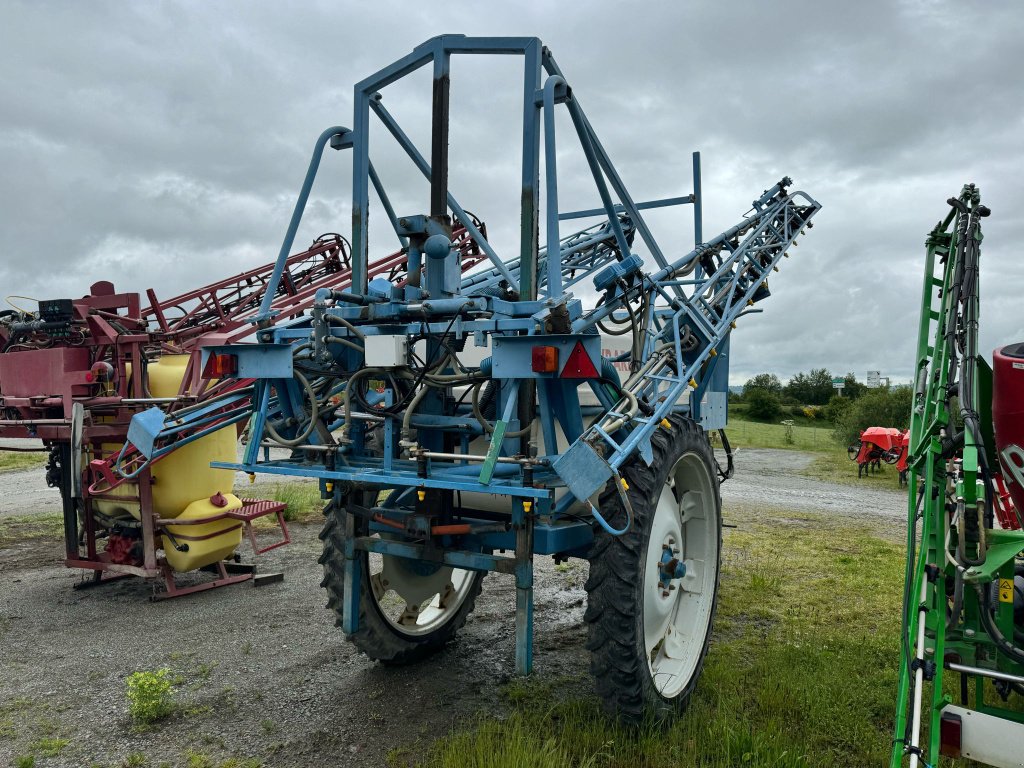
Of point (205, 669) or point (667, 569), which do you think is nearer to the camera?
point (667, 569)

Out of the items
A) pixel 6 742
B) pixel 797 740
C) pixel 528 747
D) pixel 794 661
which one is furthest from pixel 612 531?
pixel 6 742

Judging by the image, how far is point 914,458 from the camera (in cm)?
368

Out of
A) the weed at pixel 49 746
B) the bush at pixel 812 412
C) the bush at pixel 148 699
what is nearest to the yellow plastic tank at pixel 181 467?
the bush at pixel 148 699

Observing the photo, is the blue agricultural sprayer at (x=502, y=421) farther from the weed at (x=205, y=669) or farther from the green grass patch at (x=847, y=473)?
the green grass patch at (x=847, y=473)

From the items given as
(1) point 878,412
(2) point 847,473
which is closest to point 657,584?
(2) point 847,473

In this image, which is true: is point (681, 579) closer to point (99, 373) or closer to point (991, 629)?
point (991, 629)

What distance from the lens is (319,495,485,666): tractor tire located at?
4715 millimetres

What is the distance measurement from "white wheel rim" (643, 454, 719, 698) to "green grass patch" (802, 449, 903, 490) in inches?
498

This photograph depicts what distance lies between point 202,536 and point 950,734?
19.5 feet

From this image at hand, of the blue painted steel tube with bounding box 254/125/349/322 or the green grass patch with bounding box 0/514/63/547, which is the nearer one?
the blue painted steel tube with bounding box 254/125/349/322

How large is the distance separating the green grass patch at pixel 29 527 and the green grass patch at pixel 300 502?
278cm

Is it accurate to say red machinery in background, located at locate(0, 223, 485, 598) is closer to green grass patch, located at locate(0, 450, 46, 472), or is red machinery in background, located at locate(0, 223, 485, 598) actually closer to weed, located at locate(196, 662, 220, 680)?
weed, located at locate(196, 662, 220, 680)

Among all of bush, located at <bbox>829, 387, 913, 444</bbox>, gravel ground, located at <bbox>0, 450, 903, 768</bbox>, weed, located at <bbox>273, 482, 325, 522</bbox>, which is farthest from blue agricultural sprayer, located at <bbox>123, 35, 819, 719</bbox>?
bush, located at <bbox>829, 387, 913, 444</bbox>

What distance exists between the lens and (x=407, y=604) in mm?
5180
